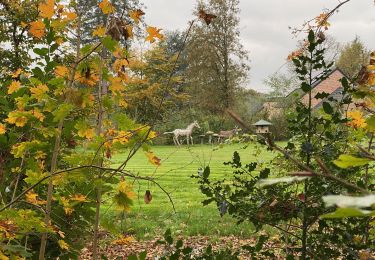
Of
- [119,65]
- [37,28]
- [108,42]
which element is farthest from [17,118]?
[108,42]

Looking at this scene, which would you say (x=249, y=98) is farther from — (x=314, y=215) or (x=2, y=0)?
(x=314, y=215)

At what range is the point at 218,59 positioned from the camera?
28.3 metres

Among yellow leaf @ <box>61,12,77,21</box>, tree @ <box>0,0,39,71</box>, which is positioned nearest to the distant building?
yellow leaf @ <box>61,12,77,21</box>

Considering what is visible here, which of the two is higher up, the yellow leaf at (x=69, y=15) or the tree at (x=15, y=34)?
the tree at (x=15, y=34)

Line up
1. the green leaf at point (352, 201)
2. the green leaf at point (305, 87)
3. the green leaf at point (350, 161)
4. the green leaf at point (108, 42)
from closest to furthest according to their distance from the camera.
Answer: the green leaf at point (352, 201), the green leaf at point (350, 161), the green leaf at point (108, 42), the green leaf at point (305, 87)

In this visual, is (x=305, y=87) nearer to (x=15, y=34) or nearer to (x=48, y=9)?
(x=48, y=9)

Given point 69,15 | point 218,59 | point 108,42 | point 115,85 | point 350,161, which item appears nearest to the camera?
point 350,161

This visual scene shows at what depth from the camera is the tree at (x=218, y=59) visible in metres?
27.8

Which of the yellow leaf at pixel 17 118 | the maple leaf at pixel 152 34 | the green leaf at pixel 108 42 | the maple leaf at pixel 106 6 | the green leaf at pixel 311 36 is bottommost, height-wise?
the yellow leaf at pixel 17 118

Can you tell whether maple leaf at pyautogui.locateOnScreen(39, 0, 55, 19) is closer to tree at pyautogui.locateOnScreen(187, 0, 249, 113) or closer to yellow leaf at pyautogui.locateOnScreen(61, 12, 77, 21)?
yellow leaf at pyautogui.locateOnScreen(61, 12, 77, 21)

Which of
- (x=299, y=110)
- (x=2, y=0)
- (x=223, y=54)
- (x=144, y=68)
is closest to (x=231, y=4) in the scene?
(x=223, y=54)

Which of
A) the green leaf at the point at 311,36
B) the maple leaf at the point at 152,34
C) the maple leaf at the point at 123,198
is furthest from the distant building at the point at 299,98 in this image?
the maple leaf at the point at 123,198

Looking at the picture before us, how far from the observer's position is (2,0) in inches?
269

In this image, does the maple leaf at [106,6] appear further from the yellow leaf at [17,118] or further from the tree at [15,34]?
the tree at [15,34]
